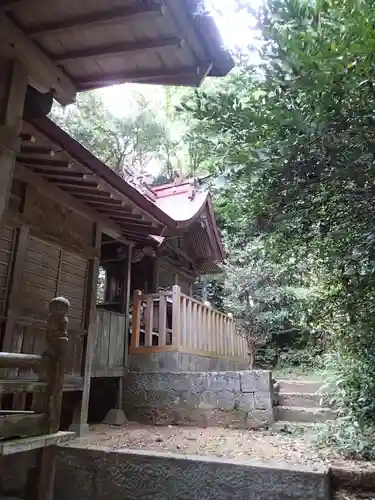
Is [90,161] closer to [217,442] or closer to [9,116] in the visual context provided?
[9,116]

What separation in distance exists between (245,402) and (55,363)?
150 inches

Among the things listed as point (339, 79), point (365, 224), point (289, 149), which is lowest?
point (365, 224)

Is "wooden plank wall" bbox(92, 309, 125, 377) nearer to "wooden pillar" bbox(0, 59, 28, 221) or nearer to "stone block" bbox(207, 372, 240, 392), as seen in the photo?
"stone block" bbox(207, 372, 240, 392)

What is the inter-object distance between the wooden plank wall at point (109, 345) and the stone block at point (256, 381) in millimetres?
2332

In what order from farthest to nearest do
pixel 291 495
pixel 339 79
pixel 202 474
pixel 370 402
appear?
pixel 370 402, pixel 202 474, pixel 291 495, pixel 339 79

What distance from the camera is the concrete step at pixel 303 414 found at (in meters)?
6.39

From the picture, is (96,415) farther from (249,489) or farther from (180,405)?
(249,489)

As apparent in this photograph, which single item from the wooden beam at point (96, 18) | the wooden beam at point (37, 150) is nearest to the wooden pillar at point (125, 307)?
the wooden beam at point (37, 150)

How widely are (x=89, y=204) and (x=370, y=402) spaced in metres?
5.02

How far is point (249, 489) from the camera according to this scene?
433 cm

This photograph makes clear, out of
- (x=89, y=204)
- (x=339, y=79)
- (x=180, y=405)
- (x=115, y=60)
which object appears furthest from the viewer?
(x=180, y=405)

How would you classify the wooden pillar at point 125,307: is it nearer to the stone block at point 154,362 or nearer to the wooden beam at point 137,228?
the stone block at point 154,362

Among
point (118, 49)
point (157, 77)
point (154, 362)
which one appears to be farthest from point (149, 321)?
point (118, 49)

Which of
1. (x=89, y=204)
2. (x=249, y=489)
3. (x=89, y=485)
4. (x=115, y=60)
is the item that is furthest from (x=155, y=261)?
(x=115, y=60)
